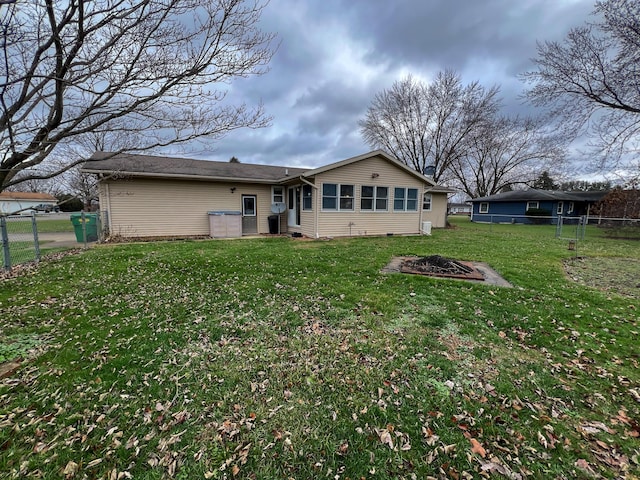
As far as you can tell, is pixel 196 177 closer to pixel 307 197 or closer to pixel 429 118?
pixel 307 197

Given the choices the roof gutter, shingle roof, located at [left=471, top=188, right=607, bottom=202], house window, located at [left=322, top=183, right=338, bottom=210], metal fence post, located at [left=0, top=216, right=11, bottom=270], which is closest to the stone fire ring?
house window, located at [left=322, top=183, right=338, bottom=210]

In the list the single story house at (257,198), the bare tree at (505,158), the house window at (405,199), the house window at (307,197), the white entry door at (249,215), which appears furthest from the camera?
the bare tree at (505,158)

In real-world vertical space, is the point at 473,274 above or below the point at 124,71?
below

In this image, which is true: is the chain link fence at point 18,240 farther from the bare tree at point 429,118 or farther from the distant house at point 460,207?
the distant house at point 460,207

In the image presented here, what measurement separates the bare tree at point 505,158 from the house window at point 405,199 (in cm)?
1368

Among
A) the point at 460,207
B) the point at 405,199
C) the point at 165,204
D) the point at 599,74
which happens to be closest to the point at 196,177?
the point at 165,204

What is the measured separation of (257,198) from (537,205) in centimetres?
2848

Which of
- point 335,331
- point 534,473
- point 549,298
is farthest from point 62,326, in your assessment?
point 549,298

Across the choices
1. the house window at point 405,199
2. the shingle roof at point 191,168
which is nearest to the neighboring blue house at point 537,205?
the house window at point 405,199

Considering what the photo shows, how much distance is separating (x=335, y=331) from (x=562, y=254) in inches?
362

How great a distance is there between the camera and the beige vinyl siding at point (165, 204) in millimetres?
10930

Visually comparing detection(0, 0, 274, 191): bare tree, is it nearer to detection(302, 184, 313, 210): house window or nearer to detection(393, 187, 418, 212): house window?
detection(302, 184, 313, 210): house window

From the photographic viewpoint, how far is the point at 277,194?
45.8ft

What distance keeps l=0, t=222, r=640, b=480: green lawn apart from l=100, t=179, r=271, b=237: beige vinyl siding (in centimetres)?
648
